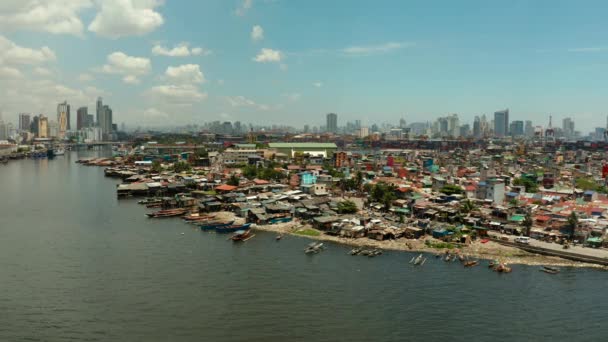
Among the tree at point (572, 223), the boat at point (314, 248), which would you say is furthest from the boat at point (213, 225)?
the tree at point (572, 223)

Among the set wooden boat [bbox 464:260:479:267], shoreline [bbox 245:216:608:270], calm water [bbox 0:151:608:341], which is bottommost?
calm water [bbox 0:151:608:341]

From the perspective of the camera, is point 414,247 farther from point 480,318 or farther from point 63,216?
point 63,216

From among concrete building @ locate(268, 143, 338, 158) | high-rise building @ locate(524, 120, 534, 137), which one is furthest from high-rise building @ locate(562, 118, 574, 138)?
concrete building @ locate(268, 143, 338, 158)

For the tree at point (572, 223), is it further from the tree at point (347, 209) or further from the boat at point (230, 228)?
the boat at point (230, 228)

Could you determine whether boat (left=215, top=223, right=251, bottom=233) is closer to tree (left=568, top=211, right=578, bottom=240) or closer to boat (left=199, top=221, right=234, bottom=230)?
boat (left=199, top=221, right=234, bottom=230)

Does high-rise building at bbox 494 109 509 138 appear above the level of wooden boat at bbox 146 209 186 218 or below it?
above

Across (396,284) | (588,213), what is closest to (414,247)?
(396,284)
